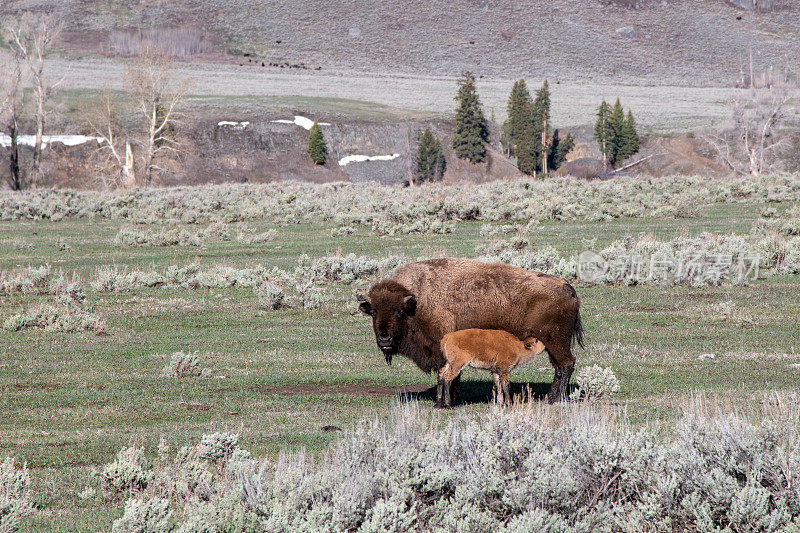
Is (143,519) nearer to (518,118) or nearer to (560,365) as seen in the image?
(560,365)

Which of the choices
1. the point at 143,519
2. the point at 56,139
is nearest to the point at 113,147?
the point at 56,139

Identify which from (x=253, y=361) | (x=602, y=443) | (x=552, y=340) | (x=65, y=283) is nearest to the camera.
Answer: (x=602, y=443)

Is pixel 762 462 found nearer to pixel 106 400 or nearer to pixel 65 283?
pixel 106 400

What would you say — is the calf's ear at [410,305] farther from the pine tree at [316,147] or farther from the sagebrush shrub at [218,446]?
the pine tree at [316,147]

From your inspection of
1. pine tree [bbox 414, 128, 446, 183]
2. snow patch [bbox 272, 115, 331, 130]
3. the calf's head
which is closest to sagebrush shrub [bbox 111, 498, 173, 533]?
the calf's head

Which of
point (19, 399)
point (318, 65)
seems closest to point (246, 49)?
point (318, 65)

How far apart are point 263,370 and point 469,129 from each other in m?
68.9

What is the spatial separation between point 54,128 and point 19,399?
7184cm

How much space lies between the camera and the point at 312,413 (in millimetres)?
9203

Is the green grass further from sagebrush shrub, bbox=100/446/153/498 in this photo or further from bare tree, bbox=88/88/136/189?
bare tree, bbox=88/88/136/189

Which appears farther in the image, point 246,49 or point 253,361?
point 246,49

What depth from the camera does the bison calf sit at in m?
8.80

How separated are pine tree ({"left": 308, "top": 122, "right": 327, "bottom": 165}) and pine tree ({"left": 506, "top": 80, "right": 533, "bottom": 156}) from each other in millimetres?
17977

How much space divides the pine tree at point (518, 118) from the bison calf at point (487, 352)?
71558 mm
